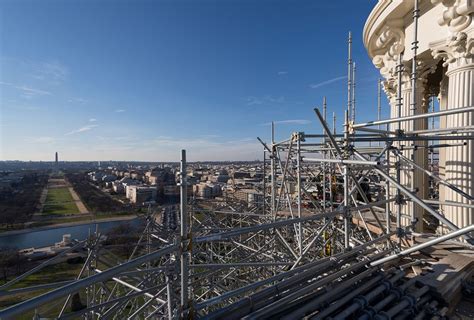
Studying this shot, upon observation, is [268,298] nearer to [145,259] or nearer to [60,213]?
[145,259]

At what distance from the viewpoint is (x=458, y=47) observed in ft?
18.6

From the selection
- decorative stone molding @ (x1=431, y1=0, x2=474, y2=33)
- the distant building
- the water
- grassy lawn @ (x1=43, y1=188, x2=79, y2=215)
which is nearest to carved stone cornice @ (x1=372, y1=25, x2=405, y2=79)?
decorative stone molding @ (x1=431, y1=0, x2=474, y2=33)

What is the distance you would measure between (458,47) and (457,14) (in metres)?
0.71

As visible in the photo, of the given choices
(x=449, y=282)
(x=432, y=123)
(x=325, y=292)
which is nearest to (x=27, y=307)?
(x=325, y=292)

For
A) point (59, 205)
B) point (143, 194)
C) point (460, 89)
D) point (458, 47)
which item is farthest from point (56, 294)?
point (59, 205)

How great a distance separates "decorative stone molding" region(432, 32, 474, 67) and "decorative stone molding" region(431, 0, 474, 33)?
0.65ft

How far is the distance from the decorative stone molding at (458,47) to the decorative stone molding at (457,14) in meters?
0.20

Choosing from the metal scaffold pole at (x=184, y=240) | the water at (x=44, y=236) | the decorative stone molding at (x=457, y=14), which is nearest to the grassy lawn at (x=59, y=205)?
the water at (x=44, y=236)

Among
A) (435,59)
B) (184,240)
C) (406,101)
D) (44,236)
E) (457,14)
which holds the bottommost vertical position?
(44,236)

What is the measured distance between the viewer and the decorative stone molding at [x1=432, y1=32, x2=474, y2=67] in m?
5.52

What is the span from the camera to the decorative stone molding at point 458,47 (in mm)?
5516

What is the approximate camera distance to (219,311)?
2404 mm

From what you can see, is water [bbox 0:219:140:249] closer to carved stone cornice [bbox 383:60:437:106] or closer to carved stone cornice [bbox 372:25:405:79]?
carved stone cornice [bbox 372:25:405:79]

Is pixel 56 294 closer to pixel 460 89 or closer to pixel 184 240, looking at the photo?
pixel 184 240
